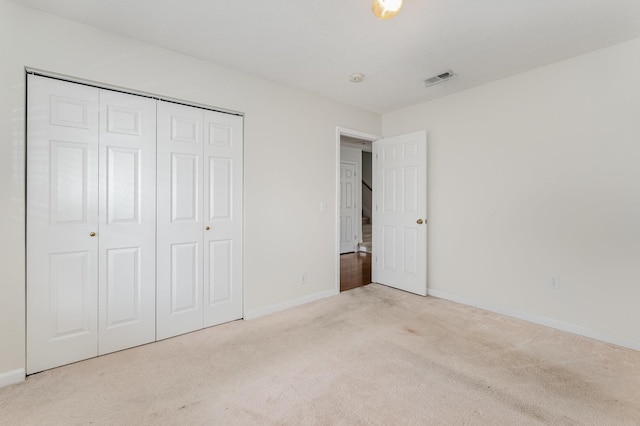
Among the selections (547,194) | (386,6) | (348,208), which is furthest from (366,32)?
(348,208)

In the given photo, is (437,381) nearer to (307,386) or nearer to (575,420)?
(575,420)

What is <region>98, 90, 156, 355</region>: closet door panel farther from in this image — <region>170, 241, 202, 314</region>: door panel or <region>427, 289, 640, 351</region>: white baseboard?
<region>427, 289, 640, 351</region>: white baseboard

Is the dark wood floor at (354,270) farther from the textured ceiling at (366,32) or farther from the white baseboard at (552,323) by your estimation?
the textured ceiling at (366,32)

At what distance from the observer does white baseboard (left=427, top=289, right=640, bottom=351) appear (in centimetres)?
244

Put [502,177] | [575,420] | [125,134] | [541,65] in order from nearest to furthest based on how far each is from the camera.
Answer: [575,420]
[125,134]
[541,65]
[502,177]

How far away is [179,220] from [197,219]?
16 cm

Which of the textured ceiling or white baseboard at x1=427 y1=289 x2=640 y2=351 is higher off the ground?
the textured ceiling

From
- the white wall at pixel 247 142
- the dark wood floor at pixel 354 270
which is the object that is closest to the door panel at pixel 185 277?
the white wall at pixel 247 142

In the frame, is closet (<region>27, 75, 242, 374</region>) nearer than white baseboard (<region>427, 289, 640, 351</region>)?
Yes

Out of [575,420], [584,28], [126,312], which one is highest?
[584,28]

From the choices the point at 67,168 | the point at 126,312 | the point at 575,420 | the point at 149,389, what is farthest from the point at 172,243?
the point at 575,420

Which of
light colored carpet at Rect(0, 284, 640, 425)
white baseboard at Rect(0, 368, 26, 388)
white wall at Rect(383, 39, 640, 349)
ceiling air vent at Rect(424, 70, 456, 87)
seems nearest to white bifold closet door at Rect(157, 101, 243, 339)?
light colored carpet at Rect(0, 284, 640, 425)

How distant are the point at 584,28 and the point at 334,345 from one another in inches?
127

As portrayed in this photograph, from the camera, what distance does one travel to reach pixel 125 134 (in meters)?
2.37
